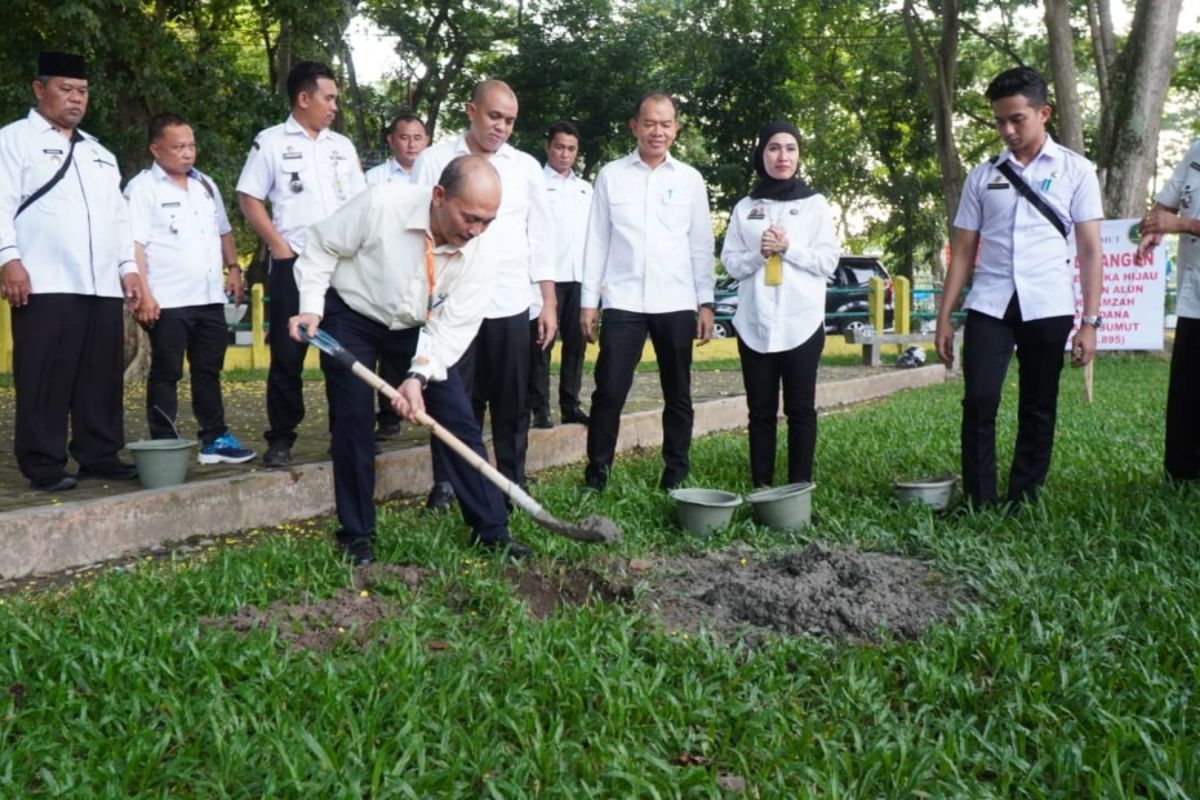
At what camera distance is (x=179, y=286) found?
637 centimetres

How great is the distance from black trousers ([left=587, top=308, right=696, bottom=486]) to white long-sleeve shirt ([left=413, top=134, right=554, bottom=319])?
50 centimetres

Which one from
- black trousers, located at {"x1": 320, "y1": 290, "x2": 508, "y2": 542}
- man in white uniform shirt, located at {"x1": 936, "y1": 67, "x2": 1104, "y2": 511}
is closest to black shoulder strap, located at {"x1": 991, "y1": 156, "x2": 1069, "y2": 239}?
man in white uniform shirt, located at {"x1": 936, "y1": 67, "x2": 1104, "y2": 511}

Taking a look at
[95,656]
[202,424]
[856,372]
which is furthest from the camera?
[856,372]

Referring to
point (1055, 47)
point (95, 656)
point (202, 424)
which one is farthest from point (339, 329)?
point (1055, 47)

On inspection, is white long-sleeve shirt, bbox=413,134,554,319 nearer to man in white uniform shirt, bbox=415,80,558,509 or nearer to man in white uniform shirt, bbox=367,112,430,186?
man in white uniform shirt, bbox=415,80,558,509

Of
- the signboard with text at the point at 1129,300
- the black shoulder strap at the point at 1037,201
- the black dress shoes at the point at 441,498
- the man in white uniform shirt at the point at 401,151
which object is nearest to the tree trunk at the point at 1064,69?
the signboard with text at the point at 1129,300

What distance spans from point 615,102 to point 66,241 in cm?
1971

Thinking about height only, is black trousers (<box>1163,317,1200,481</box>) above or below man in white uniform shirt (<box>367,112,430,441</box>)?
below

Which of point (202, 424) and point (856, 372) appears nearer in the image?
point (202, 424)

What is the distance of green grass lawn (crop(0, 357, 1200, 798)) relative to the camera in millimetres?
2635

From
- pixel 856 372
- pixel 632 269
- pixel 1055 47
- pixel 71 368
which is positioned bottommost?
pixel 856 372

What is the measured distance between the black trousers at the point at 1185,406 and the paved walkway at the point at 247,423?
4.03m

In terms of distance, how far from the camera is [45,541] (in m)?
4.47

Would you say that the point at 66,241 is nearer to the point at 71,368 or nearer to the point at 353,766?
the point at 71,368
